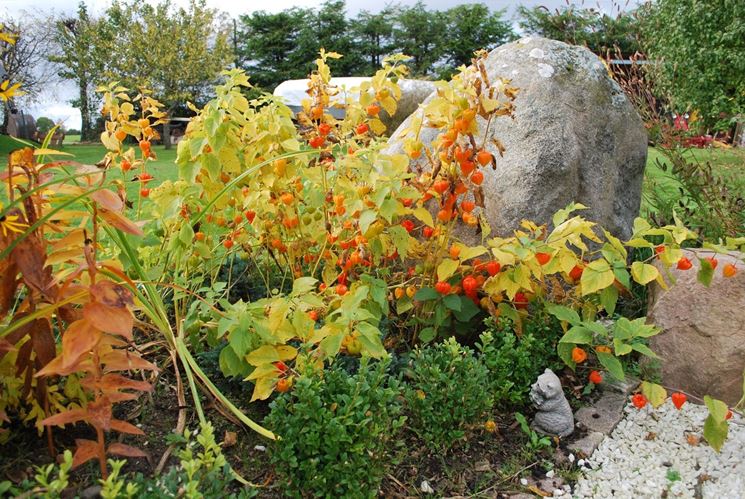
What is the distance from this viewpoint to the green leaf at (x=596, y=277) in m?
2.39

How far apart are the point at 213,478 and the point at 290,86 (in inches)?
616

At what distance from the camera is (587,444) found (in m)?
2.43

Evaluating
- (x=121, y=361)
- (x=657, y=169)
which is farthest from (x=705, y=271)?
(x=657, y=169)

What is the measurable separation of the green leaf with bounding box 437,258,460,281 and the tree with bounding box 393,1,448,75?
A: 80.4 feet

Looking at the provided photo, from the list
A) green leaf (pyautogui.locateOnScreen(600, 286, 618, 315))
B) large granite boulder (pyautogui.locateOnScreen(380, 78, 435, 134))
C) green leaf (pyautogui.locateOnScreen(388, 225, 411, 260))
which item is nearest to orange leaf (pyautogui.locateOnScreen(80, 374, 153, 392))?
green leaf (pyautogui.locateOnScreen(388, 225, 411, 260))

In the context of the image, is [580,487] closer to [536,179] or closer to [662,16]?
[536,179]

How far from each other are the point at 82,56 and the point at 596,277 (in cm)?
2017

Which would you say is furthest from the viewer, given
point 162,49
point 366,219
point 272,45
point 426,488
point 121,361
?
point 272,45

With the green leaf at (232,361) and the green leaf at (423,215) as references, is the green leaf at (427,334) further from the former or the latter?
the green leaf at (232,361)

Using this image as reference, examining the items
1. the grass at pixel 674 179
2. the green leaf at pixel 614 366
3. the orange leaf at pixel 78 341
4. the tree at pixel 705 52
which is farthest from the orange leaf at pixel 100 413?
the tree at pixel 705 52

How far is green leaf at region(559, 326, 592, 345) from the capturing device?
2.37 meters

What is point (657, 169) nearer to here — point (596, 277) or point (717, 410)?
point (596, 277)

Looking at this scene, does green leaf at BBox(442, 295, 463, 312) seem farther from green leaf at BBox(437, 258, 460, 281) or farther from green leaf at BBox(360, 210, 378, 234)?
green leaf at BBox(360, 210, 378, 234)

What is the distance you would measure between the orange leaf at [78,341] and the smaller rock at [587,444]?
1.77 m
